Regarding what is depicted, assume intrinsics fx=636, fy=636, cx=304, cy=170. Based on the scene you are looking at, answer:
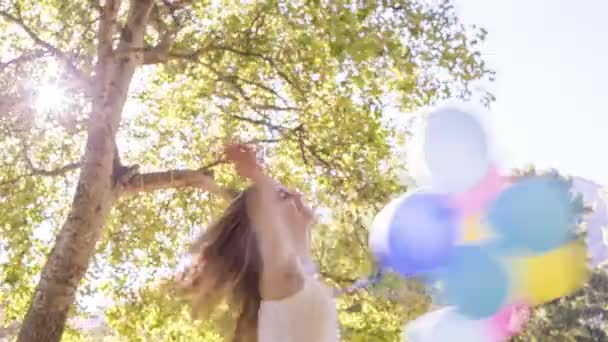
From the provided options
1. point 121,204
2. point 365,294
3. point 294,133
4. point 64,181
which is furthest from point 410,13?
point 64,181

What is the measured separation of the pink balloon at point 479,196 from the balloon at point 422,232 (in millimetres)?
77

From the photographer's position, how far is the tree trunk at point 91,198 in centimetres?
596

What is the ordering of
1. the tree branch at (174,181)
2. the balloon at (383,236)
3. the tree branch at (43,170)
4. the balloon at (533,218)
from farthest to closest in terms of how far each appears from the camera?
the tree branch at (43,170), the tree branch at (174,181), the balloon at (383,236), the balloon at (533,218)

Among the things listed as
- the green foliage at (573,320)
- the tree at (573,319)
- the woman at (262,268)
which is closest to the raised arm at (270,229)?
the woman at (262,268)

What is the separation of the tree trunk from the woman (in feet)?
9.59

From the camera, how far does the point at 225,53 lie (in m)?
8.90

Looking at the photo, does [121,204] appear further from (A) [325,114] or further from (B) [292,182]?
(A) [325,114]

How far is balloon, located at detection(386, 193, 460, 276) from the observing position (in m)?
4.10

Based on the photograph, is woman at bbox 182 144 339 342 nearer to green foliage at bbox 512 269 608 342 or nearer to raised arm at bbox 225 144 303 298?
raised arm at bbox 225 144 303 298

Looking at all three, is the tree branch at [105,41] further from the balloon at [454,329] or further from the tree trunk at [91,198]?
the balloon at [454,329]

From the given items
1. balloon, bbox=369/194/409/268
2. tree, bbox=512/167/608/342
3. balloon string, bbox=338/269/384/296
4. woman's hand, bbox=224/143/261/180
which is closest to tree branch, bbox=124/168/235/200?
balloon string, bbox=338/269/384/296

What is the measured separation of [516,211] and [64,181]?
769 centimetres

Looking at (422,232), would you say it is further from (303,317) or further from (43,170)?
(43,170)

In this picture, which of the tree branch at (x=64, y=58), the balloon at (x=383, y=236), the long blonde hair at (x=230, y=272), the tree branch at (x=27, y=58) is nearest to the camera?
the long blonde hair at (x=230, y=272)
